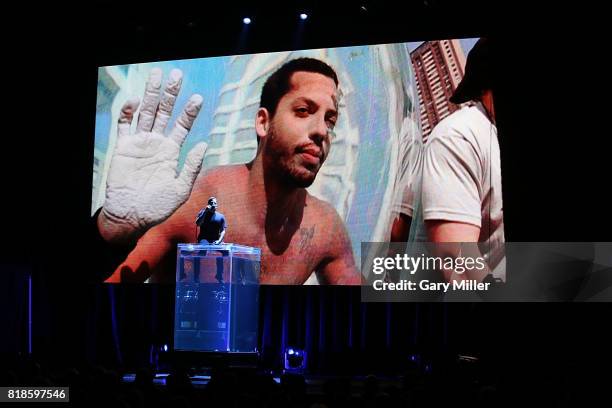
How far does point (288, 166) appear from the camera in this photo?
356 inches

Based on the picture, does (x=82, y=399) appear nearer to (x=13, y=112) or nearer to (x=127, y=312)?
(x=127, y=312)

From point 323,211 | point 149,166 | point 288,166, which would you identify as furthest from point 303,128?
point 149,166

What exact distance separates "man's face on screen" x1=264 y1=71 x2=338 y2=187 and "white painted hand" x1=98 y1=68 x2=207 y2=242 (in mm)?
979

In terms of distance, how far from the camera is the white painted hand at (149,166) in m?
9.38

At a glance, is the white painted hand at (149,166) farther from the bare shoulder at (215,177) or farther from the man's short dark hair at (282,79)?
the man's short dark hair at (282,79)

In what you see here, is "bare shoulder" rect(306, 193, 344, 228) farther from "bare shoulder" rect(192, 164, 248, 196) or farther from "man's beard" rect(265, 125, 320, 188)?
"bare shoulder" rect(192, 164, 248, 196)

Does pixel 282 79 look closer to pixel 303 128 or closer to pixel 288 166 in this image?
pixel 303 128

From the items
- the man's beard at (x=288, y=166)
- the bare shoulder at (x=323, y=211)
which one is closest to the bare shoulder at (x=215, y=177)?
the man's beard at (x=288, y=166)

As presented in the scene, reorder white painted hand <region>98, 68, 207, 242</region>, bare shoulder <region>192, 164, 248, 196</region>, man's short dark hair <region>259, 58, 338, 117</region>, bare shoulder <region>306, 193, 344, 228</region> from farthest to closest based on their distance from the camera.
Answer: white painted hand <region>98, 68, 207, 242</region> < bare shoulder <region>192, 164, 248, 196</region> < man's short dark hair <region>259, 58, 338, 117</region> < bare shoulder <region>306, 193, 344, 228</region>

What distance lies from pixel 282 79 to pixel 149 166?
77.2 inches

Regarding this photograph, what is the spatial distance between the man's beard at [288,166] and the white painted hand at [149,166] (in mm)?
866

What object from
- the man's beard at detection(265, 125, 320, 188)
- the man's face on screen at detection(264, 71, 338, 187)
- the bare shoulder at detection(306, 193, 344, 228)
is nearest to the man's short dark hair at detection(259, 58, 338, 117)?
the man's face on screen at detection(264, 71, 338, 187)

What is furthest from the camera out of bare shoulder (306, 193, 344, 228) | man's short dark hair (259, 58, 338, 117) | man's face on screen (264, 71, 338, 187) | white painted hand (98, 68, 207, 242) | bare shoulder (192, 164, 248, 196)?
white painted hand (98, 68, 207, 242)

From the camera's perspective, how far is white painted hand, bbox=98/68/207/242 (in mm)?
9383
